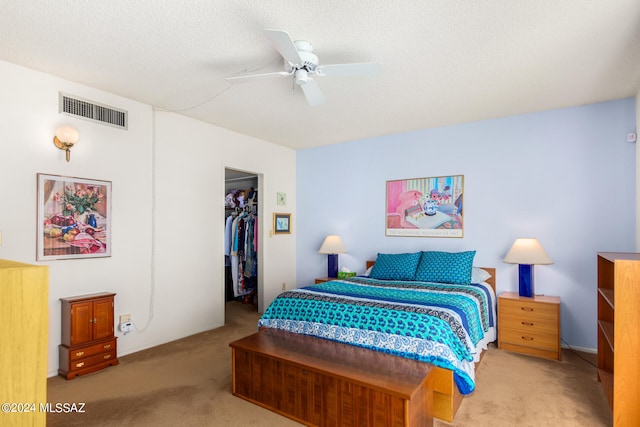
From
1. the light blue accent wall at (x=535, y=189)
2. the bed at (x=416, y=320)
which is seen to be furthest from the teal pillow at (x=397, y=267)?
the light blue accent wall at (x=535, y=189)

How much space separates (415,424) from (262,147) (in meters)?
4.02

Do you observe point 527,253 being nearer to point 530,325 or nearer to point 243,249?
point 530,325

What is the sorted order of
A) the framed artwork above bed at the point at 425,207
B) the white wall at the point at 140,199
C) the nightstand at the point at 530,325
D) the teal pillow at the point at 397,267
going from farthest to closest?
the framed artwork above bed at the point at 425,207
the teal pillow at the point at 397,267
the nightstand at the point at 530,325
the white wall at the point at 140,199

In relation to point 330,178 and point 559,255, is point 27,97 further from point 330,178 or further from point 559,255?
point 559,255

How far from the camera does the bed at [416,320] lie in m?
2.32

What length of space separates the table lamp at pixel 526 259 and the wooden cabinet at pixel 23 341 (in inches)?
151

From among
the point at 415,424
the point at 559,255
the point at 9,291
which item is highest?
the point at 9,291

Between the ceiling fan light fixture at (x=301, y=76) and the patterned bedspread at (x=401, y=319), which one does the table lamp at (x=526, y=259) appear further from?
the ceiling fan light fixture at (x=301, y=76)

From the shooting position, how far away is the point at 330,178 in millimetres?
5312

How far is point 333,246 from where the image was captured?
16.1 ft

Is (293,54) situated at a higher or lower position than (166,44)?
lower

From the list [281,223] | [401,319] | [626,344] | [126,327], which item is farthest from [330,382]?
[281,223]

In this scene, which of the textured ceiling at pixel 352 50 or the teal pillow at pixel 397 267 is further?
the teal pillow at pixel 397 267

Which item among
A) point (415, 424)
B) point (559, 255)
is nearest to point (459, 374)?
point (415, 424)
